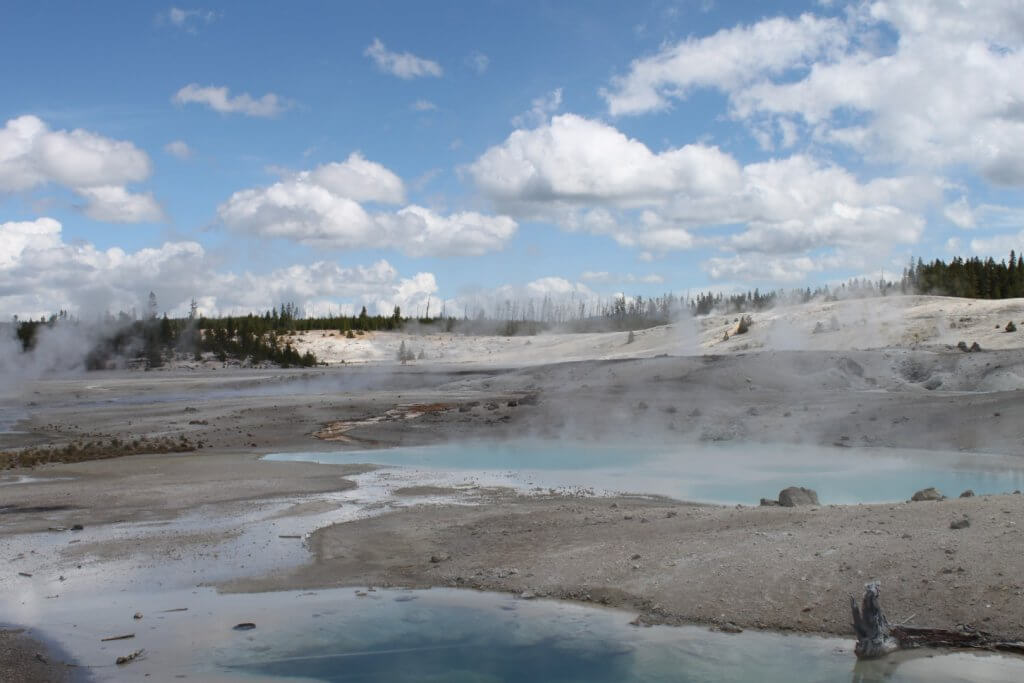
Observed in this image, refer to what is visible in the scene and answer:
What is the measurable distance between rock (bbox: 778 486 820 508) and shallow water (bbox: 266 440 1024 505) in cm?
152

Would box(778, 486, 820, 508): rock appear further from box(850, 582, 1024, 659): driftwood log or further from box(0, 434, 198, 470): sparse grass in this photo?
box(0, 434, 198, 470): sparse grass

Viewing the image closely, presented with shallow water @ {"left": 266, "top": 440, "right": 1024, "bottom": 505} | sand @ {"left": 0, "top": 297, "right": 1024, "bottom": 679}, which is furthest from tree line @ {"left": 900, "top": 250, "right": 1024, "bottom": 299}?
shallow water @ {"left": 266, "top": 440, "right": 1024, "bottom": 505}

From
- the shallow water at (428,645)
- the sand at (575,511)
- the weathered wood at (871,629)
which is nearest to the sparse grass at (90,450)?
the sand at (575,511)

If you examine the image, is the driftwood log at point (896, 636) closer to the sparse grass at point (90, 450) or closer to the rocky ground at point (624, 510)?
the rocky ground at point (624, 510)

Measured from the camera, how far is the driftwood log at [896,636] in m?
7.37

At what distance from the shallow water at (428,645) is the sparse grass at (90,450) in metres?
12.6

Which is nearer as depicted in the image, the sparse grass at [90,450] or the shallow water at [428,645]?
the shallow water at [428,645]

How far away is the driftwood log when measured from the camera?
7367 mm

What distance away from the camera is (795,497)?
1238 cm

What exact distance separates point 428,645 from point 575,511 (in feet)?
16.5

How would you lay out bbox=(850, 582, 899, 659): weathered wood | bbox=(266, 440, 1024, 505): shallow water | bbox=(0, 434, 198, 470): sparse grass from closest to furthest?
bbox=(850, 582, 899, 659): weathered wood < bbox=(266, 440, 1024, 505): shallow water < bbox=(0, 434, 198, 470): sparse grass

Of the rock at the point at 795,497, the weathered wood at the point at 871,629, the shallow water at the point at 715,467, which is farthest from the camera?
the shallow water at the point at 715,467

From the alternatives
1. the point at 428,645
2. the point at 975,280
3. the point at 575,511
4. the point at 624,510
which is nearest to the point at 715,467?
the point at 624,510

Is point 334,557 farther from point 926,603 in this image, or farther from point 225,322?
point 225,322
